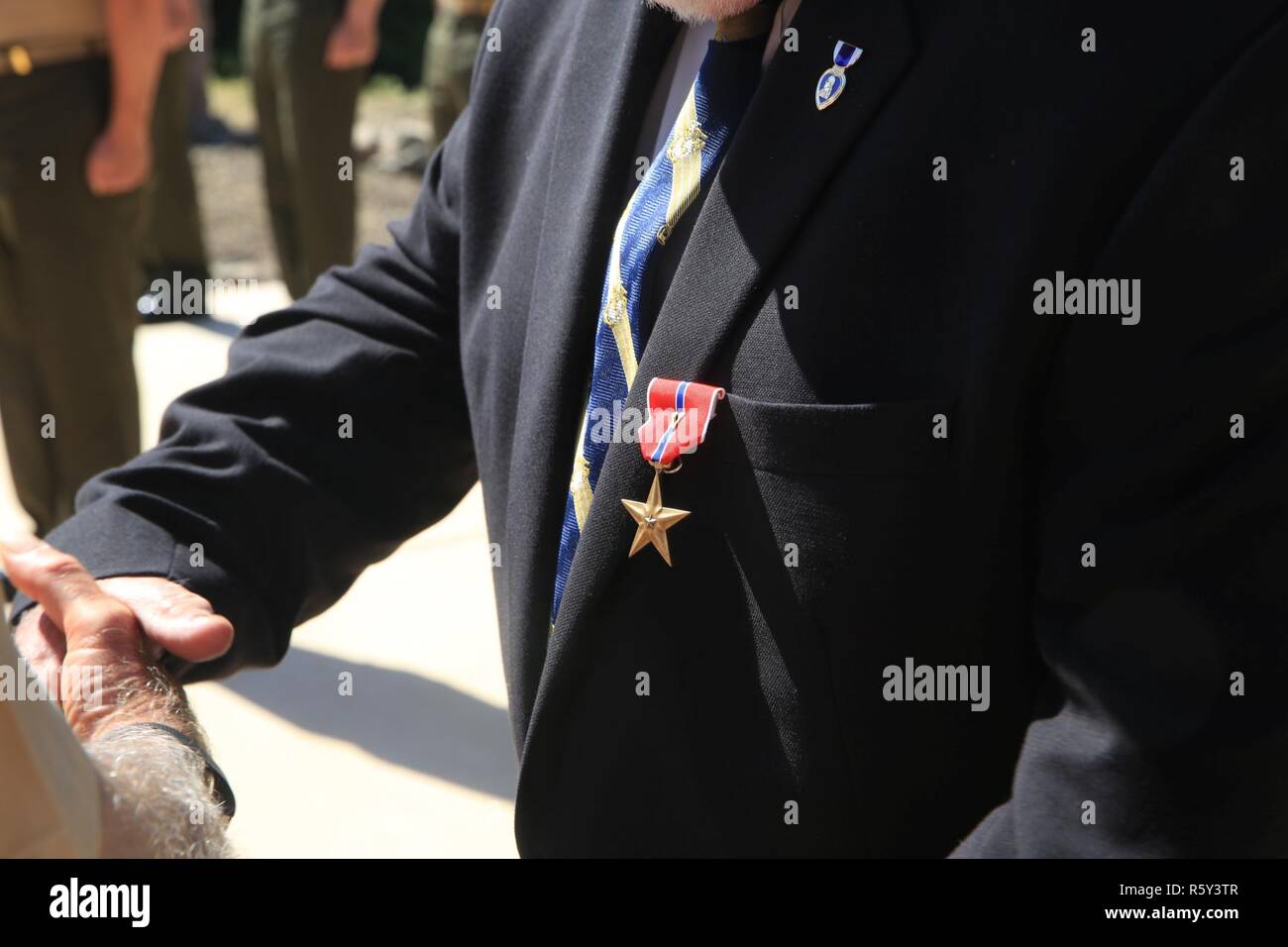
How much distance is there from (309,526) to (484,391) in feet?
0.78

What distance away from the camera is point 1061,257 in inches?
45.6

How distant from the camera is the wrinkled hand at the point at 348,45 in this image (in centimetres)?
570

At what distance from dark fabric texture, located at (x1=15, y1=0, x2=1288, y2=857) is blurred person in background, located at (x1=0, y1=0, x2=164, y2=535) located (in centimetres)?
250

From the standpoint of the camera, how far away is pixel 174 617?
149 centimetres

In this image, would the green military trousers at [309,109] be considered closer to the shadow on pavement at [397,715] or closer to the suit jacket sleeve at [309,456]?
the shadow on pavement at [397,715]

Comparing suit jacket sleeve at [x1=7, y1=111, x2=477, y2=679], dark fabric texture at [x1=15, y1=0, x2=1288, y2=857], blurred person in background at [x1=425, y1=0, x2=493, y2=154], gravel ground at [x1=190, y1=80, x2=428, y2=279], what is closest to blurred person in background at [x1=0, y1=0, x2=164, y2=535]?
blurred person in background at [x1=425, y1=0, x2=493, y2=154]

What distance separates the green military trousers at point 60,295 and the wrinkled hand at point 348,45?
1.80 meters

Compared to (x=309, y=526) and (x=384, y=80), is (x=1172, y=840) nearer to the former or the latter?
(x=309, y=526)

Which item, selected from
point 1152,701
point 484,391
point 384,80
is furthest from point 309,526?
point 384,80

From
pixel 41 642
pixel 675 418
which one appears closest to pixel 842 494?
pixel 675 418

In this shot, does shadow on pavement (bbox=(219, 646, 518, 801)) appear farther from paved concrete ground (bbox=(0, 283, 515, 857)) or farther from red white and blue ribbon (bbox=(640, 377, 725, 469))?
red white and blue ribbon (bbox=(640, 377, 725, 469))

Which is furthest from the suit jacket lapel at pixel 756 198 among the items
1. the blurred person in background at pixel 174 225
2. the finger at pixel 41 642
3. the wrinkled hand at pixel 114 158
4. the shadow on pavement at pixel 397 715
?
the blurred person in background at pixel 174 225

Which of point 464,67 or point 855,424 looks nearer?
point 855,424

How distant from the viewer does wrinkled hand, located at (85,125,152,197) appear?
3957 mm
